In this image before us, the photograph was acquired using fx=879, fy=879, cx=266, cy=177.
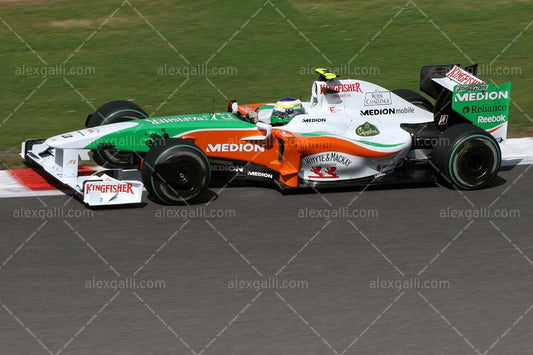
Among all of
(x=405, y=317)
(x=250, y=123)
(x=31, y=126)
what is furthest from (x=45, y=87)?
(x=405, y=317)

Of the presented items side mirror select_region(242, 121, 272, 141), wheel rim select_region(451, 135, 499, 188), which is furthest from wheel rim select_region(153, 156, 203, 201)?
wheel rim select_region(451, 135, 499, 188)

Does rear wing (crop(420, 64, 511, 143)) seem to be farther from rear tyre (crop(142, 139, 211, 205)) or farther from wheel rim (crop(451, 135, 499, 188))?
rear tyre (crop(142, 139, 211, 205))

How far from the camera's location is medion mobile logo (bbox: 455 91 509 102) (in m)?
9.48

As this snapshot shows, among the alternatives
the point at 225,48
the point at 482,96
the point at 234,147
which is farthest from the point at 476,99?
the point at 225,48

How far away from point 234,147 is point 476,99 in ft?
8.88

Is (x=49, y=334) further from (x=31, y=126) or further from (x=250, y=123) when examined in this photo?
(x=31, y=126)

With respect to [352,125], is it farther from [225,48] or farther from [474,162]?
[225,48]

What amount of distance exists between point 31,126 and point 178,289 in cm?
587

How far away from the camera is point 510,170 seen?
399 inches

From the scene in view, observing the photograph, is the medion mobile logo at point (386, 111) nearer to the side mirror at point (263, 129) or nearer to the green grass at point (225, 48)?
the side mirror at point (263, 129)

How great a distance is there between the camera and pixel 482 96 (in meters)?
9.57

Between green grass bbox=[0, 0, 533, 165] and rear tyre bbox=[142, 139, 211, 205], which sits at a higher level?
rear tyre bbox=[142, 139, 211, 205]

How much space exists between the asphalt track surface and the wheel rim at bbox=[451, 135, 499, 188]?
7.0 inches

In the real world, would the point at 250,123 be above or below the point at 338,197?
above
